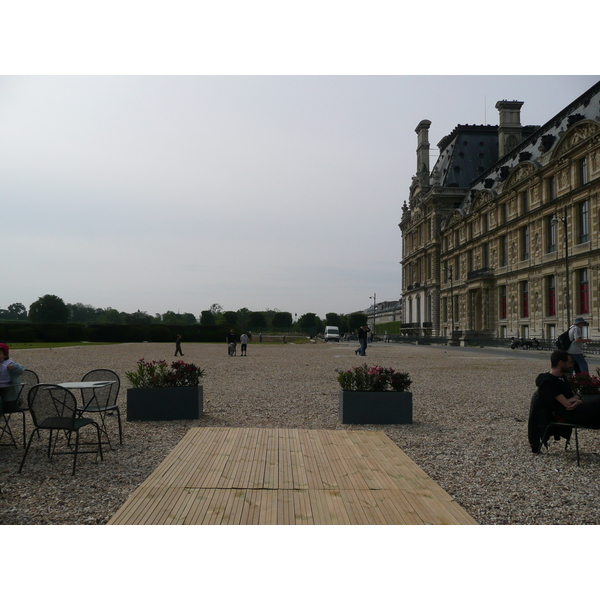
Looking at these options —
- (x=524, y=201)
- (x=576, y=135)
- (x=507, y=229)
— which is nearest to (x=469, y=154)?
(x=507, y=229)

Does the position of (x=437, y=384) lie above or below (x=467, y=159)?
below

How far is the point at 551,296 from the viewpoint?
42531 millimetres

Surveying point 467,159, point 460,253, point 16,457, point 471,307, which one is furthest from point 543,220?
point 16,457

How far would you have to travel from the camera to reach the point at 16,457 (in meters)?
6.19

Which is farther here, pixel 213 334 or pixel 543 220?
pixel 213 334

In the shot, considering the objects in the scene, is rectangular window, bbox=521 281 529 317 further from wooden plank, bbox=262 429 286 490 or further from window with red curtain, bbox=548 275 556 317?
wooden plank, bbox=262 429 286 490

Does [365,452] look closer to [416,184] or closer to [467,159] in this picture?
[467,159]

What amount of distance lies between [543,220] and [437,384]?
34546 mm

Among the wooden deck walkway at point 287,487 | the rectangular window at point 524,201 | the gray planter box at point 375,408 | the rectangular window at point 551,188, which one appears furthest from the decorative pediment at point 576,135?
the wooden deck walkway at point 287,487

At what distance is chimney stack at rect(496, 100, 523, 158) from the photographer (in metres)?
66.2

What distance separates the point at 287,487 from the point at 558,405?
11.0 feet

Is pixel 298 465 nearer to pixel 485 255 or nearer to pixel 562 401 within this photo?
pixel 562 401

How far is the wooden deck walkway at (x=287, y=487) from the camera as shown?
13.2 ft

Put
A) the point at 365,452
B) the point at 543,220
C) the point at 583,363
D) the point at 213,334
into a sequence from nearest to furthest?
the point at 365,452 < the point at 583,363 < the point at 543,220 < the point at 213,334
